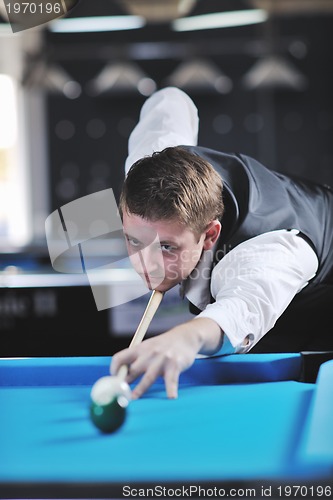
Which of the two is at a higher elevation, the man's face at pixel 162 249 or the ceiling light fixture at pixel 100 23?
the ceiling light fixture at pixel 100 23

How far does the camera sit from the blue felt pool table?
101 centimetres

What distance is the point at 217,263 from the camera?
1.94 metres

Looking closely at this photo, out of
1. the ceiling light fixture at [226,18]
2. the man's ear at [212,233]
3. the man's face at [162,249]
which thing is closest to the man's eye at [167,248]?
the man's face at [162,249]

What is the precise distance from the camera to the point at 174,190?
5.96 feet

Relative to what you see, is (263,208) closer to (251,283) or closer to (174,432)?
(251,283)

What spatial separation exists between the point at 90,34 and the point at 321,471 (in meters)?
7.78

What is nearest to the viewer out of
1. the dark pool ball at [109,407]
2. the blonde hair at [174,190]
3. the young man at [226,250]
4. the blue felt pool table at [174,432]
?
the blue felt pool table at [174,432]

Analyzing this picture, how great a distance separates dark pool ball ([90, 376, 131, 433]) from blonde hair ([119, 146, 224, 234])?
0.65m

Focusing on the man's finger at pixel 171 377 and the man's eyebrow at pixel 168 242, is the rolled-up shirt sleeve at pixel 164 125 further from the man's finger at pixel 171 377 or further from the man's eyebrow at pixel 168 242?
the man's finger at pixel 171 377

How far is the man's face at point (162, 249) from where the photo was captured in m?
1.80

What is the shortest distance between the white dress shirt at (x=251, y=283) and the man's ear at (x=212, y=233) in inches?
1.1

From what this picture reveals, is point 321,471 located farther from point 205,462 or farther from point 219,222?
point 219,222

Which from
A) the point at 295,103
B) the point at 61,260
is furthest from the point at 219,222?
the point at 295,103

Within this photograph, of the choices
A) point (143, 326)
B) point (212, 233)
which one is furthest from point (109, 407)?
point (212, 233)
